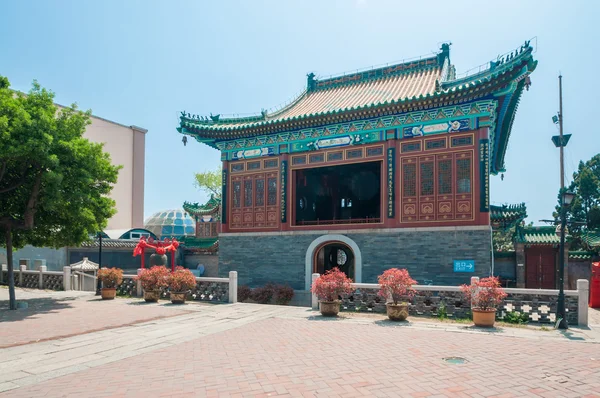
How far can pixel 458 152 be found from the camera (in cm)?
1536

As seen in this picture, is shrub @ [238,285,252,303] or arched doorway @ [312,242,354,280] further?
arched doorway @ [312,242,354,280]

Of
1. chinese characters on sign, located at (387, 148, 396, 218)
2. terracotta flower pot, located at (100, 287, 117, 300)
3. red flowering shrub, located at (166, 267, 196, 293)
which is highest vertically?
chinese characters on sign, located at (387, 148, 396, 218)

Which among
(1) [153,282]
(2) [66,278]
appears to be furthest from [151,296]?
(2) [66,278]

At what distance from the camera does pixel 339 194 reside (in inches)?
889

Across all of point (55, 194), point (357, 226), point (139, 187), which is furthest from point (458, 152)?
point (139, 187)

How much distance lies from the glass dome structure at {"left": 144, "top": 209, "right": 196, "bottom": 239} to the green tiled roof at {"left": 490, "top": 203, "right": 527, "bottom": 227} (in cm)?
2645

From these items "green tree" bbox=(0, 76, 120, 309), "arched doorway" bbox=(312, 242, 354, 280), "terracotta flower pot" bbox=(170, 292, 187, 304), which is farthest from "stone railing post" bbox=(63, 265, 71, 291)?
"arched doorway" bbox=(312, 242, 354, 280)

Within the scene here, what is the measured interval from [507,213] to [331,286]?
401 inches

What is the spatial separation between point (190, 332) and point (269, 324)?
76.0 inches

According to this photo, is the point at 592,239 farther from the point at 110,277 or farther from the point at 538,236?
the point at 110,277

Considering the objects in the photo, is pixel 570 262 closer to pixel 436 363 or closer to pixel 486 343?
pixel 486 343

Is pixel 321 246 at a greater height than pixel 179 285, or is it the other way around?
pixel 321 246

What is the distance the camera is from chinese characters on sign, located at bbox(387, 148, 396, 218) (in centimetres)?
1631

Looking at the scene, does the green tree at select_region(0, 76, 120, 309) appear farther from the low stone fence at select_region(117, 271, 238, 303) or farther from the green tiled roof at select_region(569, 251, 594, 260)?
the green tiled roof at select_region(569, 251, 594, 260)
